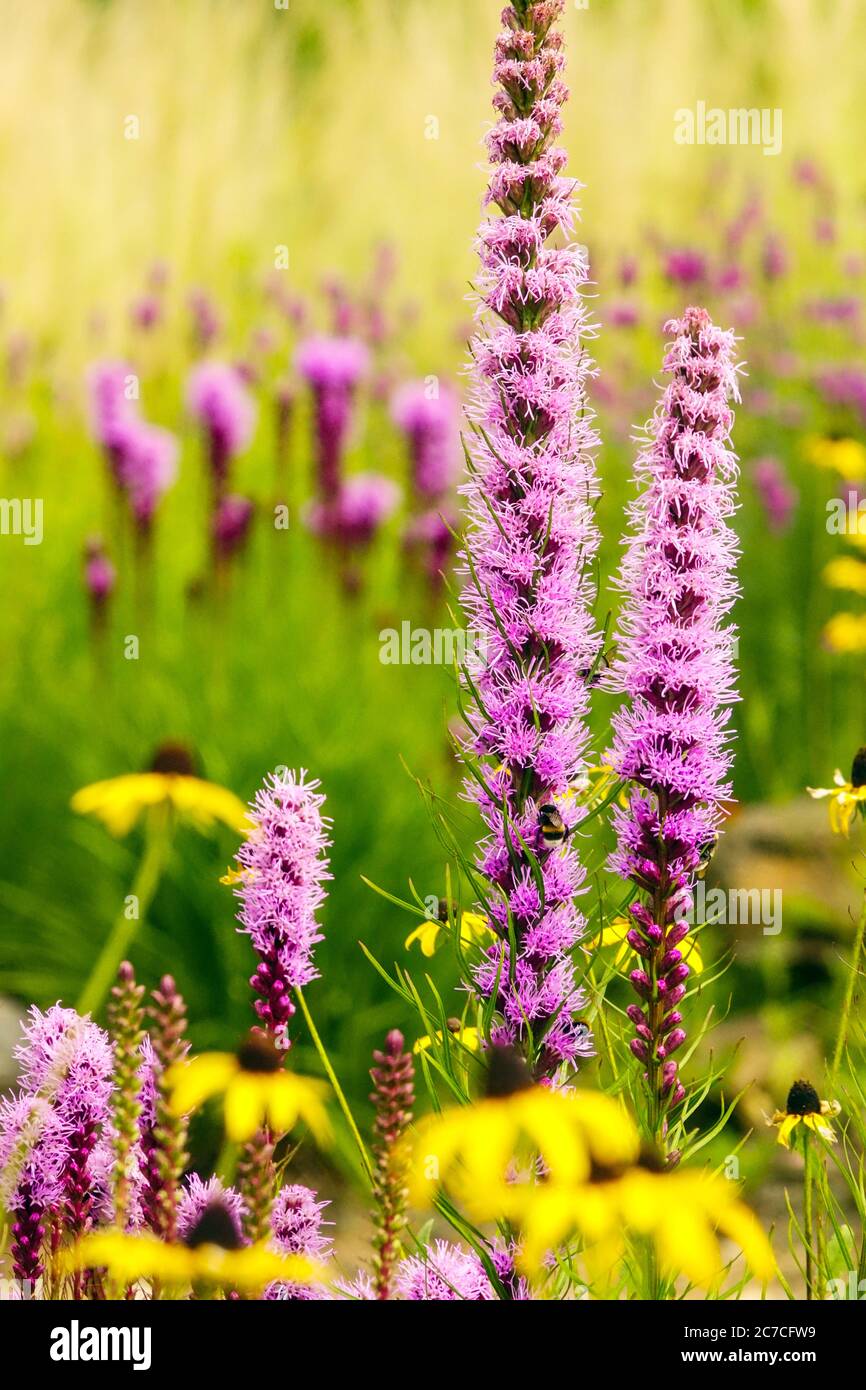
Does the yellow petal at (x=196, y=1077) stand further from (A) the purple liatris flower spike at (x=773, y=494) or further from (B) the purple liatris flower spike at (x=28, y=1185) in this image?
(A) the purple liatris flower spike at (x=773, y=494)

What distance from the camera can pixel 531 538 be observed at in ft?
6.09

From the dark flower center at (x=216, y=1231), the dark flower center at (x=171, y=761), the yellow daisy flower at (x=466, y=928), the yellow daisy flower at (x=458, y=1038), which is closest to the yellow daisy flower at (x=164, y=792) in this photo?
the dark flower center at (x=171, y=761)

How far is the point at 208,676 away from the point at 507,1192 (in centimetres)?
395

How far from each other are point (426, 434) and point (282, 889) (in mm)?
3380

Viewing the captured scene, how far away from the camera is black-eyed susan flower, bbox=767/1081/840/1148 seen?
6.81 ft

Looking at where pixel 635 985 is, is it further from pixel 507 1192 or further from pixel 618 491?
pixel 618 491

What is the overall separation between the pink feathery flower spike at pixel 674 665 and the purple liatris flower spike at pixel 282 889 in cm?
36

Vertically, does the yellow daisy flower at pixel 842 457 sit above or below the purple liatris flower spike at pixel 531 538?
above

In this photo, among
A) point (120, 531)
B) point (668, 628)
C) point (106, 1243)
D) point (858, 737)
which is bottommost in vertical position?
point (106, 1243)

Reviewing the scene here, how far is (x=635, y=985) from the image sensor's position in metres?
1.95

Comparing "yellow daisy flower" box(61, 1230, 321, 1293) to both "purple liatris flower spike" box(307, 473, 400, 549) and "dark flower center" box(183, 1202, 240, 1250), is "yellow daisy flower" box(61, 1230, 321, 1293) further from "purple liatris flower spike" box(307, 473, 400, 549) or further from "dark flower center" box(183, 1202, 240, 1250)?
"purple liatris flower spike" box(307, 473, 400, 549)

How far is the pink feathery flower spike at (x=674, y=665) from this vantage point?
1.79 m

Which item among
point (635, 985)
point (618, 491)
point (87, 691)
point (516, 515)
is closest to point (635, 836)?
point (635, 985)

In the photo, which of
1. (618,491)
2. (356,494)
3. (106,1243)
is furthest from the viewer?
(618,491)
